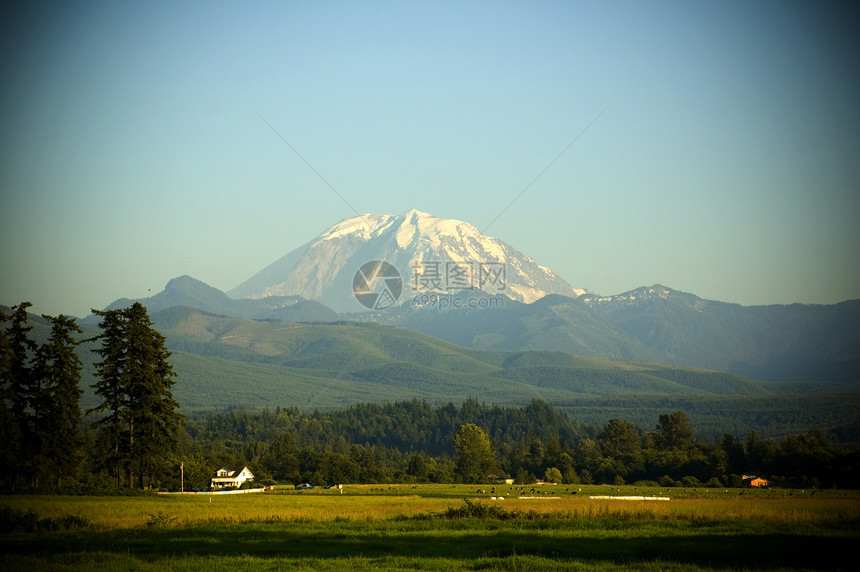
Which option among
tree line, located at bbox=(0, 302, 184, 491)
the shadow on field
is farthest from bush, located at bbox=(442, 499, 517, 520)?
tree line, located at bbox=(0, 302, 184, 491)

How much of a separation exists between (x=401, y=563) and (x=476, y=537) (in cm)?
672

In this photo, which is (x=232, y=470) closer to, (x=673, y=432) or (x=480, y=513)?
(x=673, y=432)

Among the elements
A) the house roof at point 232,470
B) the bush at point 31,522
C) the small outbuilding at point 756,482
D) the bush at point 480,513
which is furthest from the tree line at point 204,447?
the bush at point 480,513

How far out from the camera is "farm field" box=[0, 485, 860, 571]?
2506 cm

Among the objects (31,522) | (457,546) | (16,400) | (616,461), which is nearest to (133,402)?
(16,400)

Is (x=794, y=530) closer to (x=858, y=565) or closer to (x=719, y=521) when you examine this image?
(x=719, y=521)

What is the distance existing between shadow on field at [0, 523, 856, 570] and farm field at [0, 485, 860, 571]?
1.8 inches

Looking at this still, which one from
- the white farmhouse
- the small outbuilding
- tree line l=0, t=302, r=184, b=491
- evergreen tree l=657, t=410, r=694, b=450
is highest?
tree line l=0, t=302, r=184, b=491

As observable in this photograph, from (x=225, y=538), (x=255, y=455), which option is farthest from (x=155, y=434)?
(x=255, y=455)

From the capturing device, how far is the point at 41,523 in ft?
107

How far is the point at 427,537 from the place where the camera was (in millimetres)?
31297

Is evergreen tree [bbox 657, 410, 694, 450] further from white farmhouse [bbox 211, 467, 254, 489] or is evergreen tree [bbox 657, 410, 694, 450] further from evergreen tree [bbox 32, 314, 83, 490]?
evergreen tree [bbox 32, 314, 83, 490]

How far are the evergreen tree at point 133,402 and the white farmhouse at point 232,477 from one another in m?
37.0

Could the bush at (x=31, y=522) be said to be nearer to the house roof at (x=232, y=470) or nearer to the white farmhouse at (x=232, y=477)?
the white farmhouse at (x=232, y=477)
